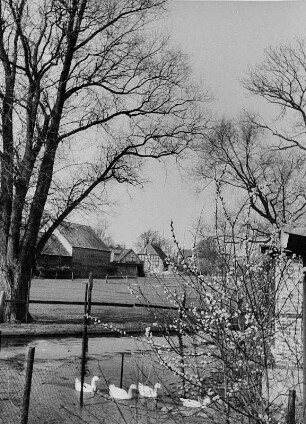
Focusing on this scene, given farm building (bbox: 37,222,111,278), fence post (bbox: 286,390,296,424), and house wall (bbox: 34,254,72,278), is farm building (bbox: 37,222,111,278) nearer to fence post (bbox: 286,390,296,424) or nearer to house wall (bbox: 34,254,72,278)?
house wall (bbox: 34,254,72,278)

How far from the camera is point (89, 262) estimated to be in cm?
6962

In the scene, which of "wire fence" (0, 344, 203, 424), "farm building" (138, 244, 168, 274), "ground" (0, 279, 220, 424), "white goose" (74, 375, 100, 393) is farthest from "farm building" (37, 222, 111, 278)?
"white goose" (74, 375, 100, 393)

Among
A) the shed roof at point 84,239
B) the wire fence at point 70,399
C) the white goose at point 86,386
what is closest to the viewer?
the wire fence at point 70,399

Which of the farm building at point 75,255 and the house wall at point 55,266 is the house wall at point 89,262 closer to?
the farm building at point 75,255

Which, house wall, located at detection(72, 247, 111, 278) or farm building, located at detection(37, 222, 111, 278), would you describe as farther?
house wall, located at detection(72, 247, 111, 278)

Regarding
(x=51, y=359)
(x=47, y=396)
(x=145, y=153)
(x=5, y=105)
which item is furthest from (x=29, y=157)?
(x=47, y=396)

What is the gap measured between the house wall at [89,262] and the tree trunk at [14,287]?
38.4 m

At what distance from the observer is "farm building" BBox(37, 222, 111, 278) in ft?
178

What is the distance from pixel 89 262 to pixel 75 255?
364 cm

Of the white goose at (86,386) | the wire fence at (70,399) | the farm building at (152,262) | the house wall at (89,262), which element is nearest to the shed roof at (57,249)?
the house wall at (89,262)

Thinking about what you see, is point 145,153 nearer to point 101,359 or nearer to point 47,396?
point 101,359

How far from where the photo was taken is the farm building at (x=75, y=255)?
178 feet

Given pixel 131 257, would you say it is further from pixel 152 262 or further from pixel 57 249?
pixel 152 262

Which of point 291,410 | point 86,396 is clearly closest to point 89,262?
point 86,396
